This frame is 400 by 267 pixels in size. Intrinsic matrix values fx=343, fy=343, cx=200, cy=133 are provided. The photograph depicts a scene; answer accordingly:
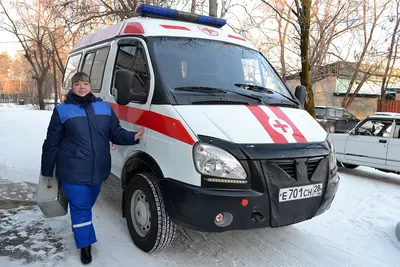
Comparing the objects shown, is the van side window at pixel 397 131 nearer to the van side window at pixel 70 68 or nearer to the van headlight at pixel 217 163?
the van headlight at pixel 217 163

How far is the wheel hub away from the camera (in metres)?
3.52

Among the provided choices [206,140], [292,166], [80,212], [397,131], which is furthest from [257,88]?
[397,131]

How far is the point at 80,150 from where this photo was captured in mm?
3279

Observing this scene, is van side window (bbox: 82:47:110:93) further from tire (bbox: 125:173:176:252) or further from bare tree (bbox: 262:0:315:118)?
bare tree (bbox: 262:0:315:118)

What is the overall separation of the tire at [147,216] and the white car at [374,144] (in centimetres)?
638

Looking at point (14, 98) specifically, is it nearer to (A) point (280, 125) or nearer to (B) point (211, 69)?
(B) point (211, 69)

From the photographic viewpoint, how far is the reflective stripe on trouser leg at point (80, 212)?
10.9ft

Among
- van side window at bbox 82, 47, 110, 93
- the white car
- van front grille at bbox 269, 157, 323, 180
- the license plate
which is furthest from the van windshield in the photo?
the white car

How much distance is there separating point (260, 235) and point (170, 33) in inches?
104

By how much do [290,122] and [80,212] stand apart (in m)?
2.29

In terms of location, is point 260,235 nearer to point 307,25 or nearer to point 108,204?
point 108,204

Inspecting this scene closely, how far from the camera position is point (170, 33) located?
4.07 metres

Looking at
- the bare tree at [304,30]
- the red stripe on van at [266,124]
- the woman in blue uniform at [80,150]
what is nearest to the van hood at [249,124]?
the red stripe on van at [266,124]

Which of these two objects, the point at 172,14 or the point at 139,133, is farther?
the point at 172,14
